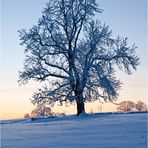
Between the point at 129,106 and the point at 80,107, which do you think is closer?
the point at 80,107

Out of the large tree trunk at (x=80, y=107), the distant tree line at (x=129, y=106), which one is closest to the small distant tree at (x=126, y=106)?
the distant tree line at (x=129, y=106)

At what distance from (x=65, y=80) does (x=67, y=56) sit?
5.39ft

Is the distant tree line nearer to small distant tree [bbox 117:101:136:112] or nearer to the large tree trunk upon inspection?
small distant tree [bbox 117:101:136:112]

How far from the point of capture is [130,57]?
2573cm

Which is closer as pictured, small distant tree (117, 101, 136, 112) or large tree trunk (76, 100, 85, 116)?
large tree trunk (76, 100, 85, 116)

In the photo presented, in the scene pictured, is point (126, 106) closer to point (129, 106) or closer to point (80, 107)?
point (129, 106)

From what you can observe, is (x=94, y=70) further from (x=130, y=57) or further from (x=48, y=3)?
(x=48, y=3)

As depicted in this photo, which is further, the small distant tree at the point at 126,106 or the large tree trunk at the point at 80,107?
the small distant tree at the point at 126,106

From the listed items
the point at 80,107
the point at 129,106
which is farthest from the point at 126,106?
the point at 80,107

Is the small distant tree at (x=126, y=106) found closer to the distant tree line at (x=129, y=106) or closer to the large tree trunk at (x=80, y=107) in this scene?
the distant tree line at (x=129, y=106)

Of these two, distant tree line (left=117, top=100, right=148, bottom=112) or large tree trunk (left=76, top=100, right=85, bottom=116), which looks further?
distant tree line (left=117, top=100, right=148, bottom=112)

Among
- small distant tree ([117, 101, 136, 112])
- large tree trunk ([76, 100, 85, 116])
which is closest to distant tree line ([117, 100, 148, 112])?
small distant tree ([117, 101, 136, 112])

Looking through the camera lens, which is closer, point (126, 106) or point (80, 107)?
point (80, 107)

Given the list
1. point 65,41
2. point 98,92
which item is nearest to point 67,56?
point 65,41
